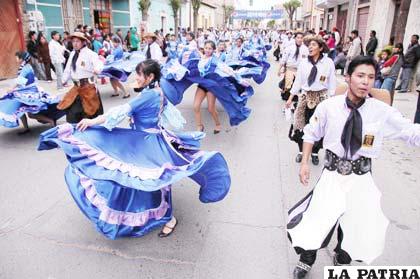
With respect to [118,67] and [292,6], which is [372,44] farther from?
[292,6]

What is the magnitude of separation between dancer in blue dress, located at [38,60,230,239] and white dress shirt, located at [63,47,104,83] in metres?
2.80

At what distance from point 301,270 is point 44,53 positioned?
11.4 metres

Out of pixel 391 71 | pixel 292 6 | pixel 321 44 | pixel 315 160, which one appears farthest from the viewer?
pixel 292 6

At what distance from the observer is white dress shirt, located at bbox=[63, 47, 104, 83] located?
5737 mm

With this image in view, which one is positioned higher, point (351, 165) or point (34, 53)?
point (34, 53)

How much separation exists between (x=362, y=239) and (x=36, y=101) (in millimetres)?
5527

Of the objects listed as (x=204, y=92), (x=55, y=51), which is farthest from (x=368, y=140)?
(x=55, y=51)

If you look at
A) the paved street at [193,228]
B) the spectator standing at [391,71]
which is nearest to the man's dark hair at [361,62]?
the paved street at [193,228]

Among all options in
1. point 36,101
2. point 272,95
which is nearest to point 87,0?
point 272,95

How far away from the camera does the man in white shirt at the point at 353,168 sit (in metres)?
2.40

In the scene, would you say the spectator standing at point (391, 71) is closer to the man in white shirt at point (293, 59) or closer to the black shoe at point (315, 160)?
the man in white shirt at point (293, 59)

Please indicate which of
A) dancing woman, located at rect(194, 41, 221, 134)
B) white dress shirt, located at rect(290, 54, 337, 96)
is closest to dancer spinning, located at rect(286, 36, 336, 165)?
white dress shirt, located at rect(290, 54, 337, 96)

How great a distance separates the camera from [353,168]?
2.50 meters

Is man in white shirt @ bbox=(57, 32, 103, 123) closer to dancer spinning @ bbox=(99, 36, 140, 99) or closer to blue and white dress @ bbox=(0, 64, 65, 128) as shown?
blue and white dress @ bbox=(0, 64, 65, 128)
